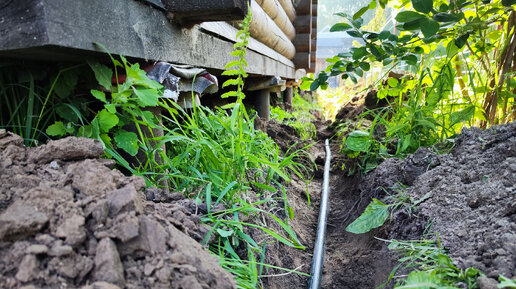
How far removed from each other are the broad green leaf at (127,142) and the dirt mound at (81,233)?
26cm

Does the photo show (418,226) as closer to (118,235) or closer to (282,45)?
(118,235)

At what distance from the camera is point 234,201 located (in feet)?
4.61

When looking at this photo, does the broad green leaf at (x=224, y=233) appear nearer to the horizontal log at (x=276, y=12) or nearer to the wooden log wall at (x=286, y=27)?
the wooden log wall at (x=286, y=27)

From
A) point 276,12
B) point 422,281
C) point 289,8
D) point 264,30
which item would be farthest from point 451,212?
point 289,8

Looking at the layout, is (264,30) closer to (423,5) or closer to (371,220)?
(423,5)

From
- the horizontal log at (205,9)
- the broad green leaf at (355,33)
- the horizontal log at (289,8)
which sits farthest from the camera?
the horizontal log at (289,8)

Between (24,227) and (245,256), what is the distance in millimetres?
768

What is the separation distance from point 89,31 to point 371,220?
4.70ft

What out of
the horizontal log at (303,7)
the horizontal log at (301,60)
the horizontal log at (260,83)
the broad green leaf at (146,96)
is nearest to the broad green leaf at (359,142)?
the horizontal log at (260,83)

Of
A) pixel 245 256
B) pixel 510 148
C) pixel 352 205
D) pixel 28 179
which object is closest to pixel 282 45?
pixel 352 205

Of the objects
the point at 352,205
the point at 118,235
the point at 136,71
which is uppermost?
the point at 136,71

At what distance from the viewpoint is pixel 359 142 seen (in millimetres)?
2566

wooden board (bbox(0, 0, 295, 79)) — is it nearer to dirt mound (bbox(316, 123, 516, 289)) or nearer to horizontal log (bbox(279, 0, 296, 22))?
dirt mound (bbox(316, 123, 516, 289))

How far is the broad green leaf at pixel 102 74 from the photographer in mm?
1218
